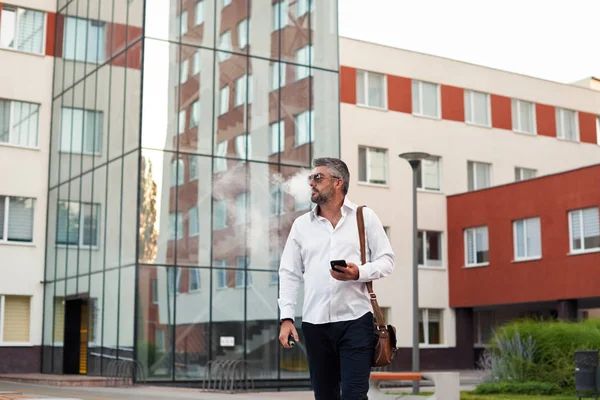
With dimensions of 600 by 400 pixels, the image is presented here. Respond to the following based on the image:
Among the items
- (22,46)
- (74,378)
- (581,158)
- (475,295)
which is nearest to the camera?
(74,378)

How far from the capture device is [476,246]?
34594 millimetres

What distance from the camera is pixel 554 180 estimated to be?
101 feet

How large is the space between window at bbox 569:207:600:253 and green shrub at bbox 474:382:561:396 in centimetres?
1147

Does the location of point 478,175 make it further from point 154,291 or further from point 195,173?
point 154,291

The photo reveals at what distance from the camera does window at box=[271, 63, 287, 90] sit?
79.9 feet

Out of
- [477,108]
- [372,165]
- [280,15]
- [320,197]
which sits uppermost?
[477,108]

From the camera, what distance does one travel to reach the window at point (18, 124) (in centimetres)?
2906

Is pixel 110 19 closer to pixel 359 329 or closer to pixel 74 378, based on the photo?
pixel 74 378

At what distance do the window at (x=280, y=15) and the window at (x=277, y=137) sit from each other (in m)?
2.75

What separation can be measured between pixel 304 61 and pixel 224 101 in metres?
2.66

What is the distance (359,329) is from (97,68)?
22302 mm

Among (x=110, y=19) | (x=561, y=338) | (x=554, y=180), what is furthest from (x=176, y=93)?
(x=554, y=180)

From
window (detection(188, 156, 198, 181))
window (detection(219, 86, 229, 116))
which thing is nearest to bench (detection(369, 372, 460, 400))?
window (detection(188, 156, 198, 181))

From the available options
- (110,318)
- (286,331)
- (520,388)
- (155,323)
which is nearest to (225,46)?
(155,323)
